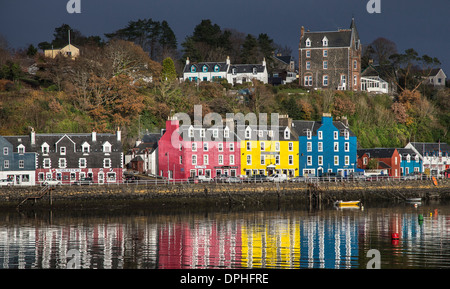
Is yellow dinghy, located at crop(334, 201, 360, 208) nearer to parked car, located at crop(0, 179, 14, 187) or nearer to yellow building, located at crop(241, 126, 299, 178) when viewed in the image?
yellow building, located at crop(241, 126, 299, 178)

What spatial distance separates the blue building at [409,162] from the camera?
80750 mm

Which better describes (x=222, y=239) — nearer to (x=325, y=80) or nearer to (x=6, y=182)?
(x=6, y=182)

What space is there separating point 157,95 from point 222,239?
4600 centimetres

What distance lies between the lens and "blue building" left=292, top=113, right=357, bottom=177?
74562 millimetres

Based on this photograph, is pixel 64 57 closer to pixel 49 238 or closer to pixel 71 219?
pixel 71 219

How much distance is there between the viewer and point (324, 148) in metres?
75.5

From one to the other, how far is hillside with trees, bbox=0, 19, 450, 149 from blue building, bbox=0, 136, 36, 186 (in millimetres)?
7022

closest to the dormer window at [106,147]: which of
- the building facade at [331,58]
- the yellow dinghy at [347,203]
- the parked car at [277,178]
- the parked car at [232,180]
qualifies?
the parked car at [232,180]

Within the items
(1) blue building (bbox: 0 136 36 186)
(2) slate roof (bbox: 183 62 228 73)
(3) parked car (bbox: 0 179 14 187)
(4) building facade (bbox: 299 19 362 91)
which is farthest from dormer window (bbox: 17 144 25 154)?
(4) building facade (bbox: 299 19 362 91)

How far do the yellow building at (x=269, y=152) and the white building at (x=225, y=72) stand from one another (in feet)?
84.6

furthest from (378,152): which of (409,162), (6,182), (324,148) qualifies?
(6,182)

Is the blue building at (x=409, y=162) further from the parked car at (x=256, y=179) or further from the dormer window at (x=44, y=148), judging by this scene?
the dormer window at (x=44, y=148)

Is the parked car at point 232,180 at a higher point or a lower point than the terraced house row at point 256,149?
lower

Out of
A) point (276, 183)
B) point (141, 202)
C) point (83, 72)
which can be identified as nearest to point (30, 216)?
point (141, 202)
